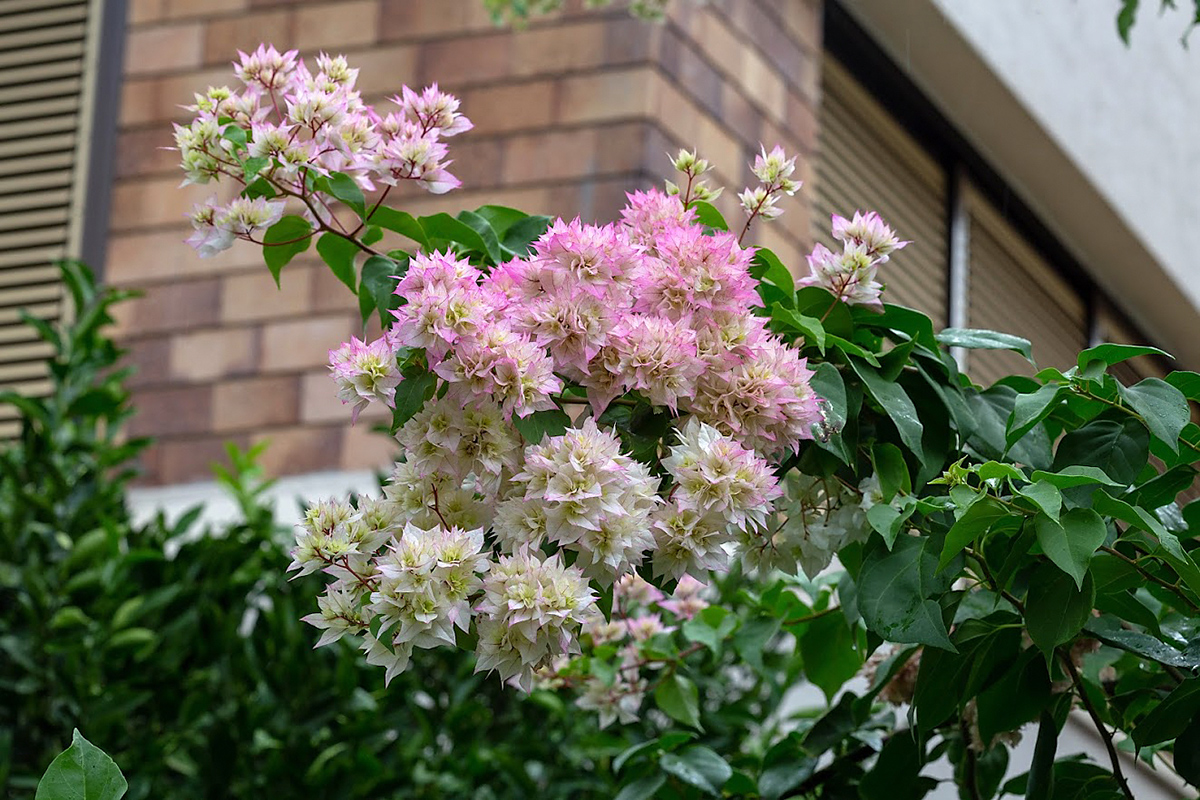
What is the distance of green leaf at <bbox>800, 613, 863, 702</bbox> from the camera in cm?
176

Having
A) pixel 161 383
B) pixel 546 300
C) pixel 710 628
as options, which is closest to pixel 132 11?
pixel 161 383

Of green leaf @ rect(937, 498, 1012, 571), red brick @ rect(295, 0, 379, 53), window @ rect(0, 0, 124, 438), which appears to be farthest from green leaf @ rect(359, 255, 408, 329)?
window @ rect(0, 0, 124, 438)

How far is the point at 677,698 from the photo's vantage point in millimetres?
1864

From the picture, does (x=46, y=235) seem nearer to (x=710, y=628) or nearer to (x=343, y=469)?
(x=343, y=469)

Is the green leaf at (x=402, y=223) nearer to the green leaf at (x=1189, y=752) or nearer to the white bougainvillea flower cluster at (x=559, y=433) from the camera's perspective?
the white bougainvillea flower cluster at (x=559, y=433)

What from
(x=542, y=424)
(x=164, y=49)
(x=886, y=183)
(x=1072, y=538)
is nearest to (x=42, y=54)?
(x=164, y=49)

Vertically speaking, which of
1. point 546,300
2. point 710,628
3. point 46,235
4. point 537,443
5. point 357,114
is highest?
point 46,235

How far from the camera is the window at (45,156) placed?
422 cm

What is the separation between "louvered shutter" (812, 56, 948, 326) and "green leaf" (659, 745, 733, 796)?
9.58 ft

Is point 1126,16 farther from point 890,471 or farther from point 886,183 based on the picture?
point 886,183

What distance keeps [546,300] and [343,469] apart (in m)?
2.61

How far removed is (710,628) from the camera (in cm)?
191

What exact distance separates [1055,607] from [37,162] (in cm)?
368

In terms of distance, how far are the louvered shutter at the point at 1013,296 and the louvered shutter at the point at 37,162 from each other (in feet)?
9.23
